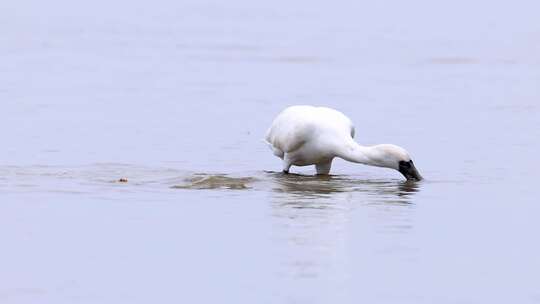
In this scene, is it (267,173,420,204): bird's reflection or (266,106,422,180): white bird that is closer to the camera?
(267,173,420,204): bird's reflection

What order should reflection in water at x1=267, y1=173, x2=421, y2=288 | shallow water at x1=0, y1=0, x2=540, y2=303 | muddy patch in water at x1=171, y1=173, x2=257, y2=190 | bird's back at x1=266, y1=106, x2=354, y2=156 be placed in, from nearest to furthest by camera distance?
shallow water at x1=0, y1=0, x2=540, y2=303 → reflection in water at x1=267, y1=173, x2=421, y2=288 → muddy patch in water at x1=171, y1=173, x2=257, y2=190 → bird's back at x1=266, y1=106, x2=354, y2=156

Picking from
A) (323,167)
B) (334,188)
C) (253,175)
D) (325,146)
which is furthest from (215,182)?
(323,167)

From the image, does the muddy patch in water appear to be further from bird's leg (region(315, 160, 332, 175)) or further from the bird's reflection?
bird's leg (region(315, 160, 332, 175))

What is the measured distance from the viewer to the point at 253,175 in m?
17.8

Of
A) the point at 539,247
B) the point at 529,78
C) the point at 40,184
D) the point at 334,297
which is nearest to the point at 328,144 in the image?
the point at 40,184

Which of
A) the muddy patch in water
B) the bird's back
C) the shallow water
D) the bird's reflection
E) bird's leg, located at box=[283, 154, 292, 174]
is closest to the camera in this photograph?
the shallow water

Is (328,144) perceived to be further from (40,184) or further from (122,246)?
(122,246)

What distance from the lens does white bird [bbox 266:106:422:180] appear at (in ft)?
56.9

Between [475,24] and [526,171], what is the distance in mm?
29706

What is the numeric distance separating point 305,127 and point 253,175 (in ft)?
2.68

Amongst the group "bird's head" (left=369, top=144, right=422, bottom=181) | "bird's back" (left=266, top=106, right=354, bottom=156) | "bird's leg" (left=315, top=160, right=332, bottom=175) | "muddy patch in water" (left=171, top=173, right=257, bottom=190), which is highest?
"bird's back" (left=266, top=106, right=354, bottom=156)

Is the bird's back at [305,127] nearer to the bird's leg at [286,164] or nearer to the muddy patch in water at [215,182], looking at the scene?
the bird's leg at [286,164]

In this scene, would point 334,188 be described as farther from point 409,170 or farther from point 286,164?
point 286,164

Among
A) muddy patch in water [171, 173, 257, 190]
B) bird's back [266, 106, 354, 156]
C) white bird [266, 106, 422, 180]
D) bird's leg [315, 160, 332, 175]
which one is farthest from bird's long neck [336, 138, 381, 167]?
muddy patch in water [171, 173, 257, 190]
